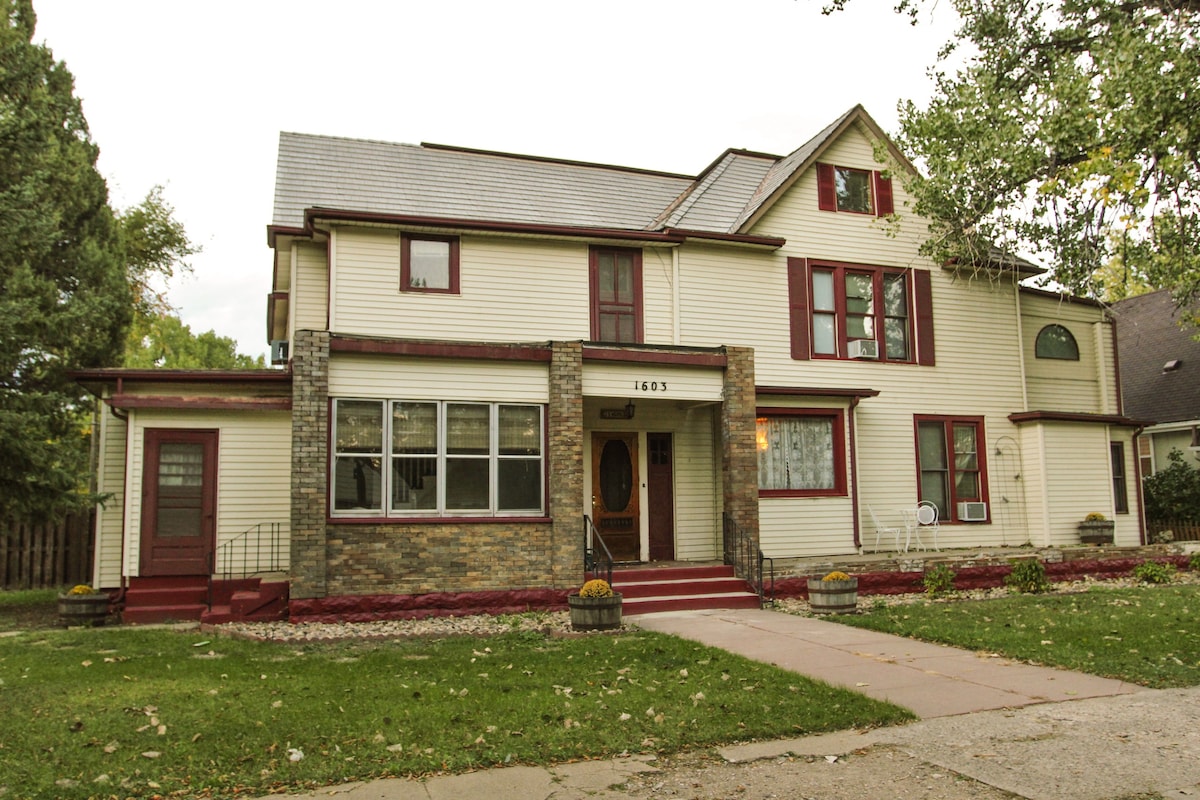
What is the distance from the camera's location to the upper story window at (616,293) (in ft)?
56.0

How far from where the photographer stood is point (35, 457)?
13734 millimetres

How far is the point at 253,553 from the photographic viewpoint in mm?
14703

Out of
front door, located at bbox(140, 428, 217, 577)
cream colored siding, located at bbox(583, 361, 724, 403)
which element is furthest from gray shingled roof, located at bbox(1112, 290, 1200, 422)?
front door, located at bbox(140, 428, 217, 577)

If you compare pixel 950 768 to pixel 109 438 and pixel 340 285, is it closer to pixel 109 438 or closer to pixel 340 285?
pixel 340 285


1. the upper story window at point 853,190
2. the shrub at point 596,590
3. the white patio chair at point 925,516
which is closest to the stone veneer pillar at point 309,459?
the shrub at point 596,590

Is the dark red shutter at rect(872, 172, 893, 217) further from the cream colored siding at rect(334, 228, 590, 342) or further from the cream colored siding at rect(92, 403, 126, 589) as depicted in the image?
the cream colored siding at rect(92, 403, 126, 589)

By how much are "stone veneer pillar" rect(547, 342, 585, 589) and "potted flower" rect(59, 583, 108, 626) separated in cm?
630

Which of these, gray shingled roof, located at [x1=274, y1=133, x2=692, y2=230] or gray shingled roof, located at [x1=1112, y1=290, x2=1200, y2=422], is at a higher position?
gray shingled roof, located at [x1=274, y1=133, x2=692, y2=230]

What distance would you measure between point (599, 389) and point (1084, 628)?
7.31 m

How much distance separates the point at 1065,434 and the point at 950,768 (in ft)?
→ 50.9

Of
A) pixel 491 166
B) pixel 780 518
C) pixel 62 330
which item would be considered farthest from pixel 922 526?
pixel 62 330

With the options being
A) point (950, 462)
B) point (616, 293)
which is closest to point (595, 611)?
point (616, 293)

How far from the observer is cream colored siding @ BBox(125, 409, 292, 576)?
564 inches

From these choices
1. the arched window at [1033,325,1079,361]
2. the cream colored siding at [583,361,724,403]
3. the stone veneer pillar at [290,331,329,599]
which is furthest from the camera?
the arched window at [1033,325,1079,361]
